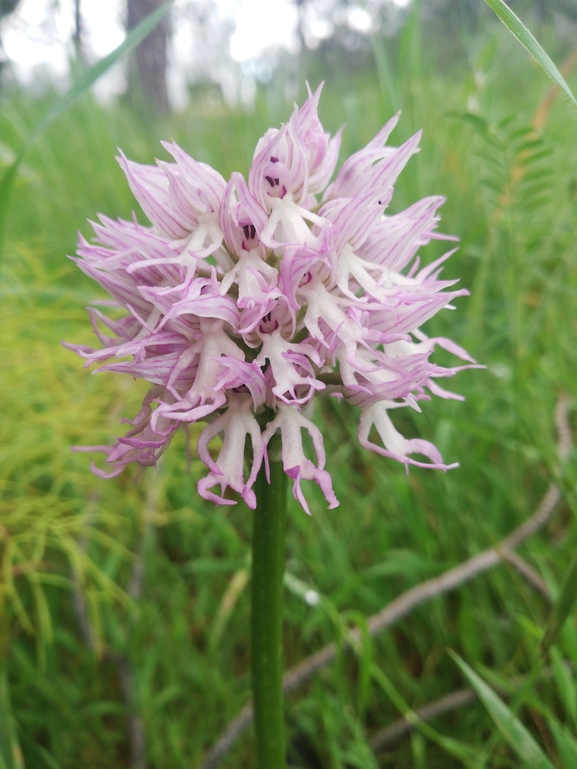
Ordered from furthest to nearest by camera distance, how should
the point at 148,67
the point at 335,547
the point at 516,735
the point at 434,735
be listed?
the point at 148,67 < the point at 335,547 < the point at 434,735 < the point at 516,735

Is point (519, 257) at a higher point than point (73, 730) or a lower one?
higher

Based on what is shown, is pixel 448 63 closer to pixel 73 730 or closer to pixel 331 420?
pixel 331 420

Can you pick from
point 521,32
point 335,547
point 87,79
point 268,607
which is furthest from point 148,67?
point 268,607

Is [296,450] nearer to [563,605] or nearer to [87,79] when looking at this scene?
[563,605]

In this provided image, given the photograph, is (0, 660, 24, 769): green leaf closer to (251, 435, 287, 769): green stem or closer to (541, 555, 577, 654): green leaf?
(251, 435, 287, 769): green stem

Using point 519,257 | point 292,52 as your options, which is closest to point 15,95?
point 292,52

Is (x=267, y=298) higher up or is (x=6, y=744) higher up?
(x=267, y=298)

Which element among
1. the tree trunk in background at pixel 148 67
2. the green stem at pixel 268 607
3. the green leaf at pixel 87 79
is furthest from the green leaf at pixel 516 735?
the tree trunk in background at pixel 148 67
